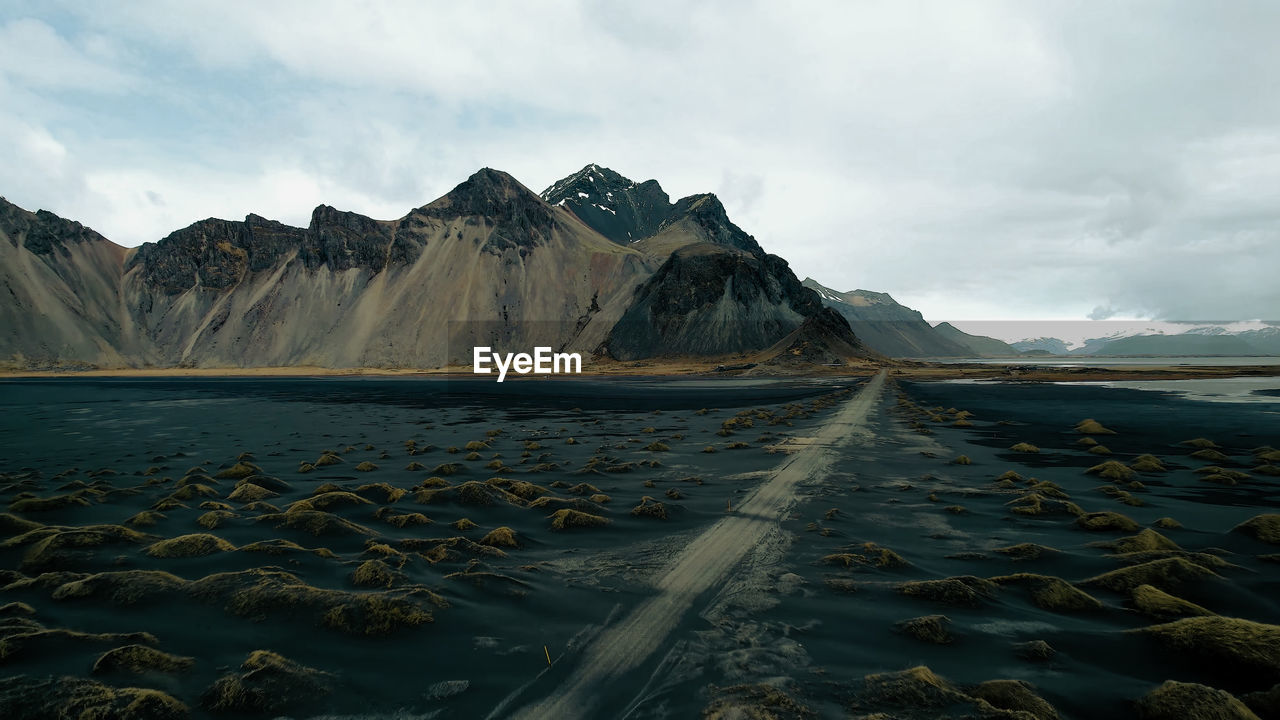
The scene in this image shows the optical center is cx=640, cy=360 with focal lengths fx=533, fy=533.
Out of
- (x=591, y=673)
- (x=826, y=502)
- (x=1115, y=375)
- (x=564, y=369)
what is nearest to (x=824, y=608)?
(x=591, y=673)

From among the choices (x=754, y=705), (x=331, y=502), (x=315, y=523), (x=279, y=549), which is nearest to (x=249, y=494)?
(x=331, y=502)

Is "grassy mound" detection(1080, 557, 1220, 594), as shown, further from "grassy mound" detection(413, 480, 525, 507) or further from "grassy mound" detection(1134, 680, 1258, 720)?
"grassy mound" detection(413, 480, 525, 507)

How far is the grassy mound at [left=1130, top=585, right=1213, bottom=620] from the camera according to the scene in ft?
32.4

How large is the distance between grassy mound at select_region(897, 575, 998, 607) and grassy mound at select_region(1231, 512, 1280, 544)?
30.5 feet

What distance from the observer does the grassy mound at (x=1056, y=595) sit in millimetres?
10516

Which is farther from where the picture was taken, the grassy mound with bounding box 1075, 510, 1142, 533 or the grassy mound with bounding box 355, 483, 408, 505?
the grassy mound with bounding box 355, 483, 408, 505

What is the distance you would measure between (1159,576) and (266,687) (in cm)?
1669

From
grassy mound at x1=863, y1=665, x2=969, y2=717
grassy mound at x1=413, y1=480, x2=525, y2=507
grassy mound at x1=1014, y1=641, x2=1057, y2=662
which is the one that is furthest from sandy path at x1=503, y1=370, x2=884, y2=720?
grassy mound at x1=413, y1=480, x2=525, y2=507

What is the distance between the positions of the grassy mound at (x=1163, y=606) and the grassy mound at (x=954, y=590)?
7.79 ft

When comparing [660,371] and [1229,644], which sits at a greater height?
[1229,644]

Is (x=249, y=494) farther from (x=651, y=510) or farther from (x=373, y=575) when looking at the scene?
(x=651, y=510)

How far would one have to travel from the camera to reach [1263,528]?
567 inches

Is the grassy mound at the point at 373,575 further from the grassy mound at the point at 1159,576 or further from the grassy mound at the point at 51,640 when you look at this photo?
the grassy mound at the point at 1159,576

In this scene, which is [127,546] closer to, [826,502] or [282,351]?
[826,502]
